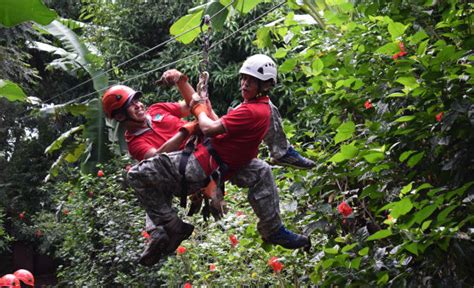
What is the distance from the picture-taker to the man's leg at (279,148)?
12.6 ft

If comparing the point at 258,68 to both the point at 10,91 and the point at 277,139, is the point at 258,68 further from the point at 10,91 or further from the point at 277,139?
the point at 10,91

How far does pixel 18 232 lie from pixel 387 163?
11330 mm

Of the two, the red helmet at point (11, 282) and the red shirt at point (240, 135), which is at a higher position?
the red shirt at point (240, 135)

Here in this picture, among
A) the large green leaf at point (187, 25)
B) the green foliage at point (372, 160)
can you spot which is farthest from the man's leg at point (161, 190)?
→ the large green leaf at point (187, 25)

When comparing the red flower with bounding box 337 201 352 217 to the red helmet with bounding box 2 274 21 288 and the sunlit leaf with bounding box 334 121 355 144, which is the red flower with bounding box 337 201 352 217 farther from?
the red helmet with bounding box 2 274 21 288

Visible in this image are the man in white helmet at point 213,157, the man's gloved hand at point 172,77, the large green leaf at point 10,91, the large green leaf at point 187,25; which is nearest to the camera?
the large green leaf at point 10,91

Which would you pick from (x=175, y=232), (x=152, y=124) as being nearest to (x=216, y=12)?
(x=152, y=124)

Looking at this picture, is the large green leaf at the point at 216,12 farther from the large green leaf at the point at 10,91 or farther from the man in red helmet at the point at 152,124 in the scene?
the large green leaf at the point at 10,91

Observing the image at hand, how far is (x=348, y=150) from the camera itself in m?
3.11

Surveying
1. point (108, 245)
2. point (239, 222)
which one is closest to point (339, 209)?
point (239, 222)

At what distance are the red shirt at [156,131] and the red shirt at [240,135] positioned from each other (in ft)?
0.91

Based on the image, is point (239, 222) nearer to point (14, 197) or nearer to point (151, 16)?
point (151, 16)

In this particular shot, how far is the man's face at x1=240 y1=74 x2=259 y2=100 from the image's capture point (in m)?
3.47

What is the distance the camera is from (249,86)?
3.48 meters
